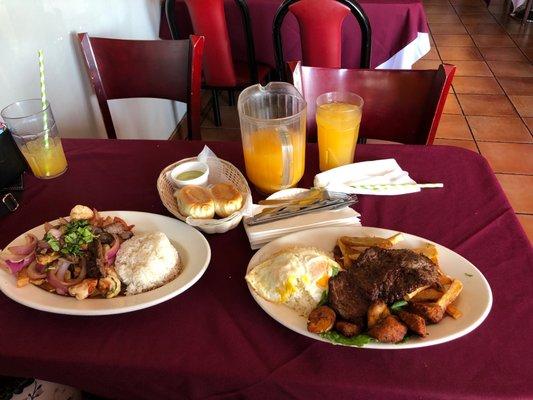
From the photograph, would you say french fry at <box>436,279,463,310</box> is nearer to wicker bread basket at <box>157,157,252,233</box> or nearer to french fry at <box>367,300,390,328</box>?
french fry at <box>367,300,390,328</box>

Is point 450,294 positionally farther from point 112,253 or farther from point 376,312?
point 112,253

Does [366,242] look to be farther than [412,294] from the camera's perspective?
Yes

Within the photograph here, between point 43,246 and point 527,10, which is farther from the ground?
point 43,246

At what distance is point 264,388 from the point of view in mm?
610

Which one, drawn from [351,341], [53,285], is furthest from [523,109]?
[53,285]

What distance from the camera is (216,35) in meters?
2.07

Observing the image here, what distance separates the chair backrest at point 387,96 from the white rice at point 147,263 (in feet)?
2.23

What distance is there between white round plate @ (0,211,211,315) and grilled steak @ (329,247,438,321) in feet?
0.75

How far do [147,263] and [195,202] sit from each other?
16 cm

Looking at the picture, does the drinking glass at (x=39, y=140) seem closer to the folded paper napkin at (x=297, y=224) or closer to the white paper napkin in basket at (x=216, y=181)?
the white paper napkin in basket at (x=216, y=181)

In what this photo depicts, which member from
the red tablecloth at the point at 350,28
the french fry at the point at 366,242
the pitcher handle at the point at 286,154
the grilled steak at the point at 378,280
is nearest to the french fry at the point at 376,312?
the grilled steak at the point at 378,280

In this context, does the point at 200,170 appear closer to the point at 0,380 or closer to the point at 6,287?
the point at 6,287

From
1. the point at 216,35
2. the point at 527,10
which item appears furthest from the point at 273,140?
the point at 527,10

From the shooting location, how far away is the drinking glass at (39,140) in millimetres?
1012
